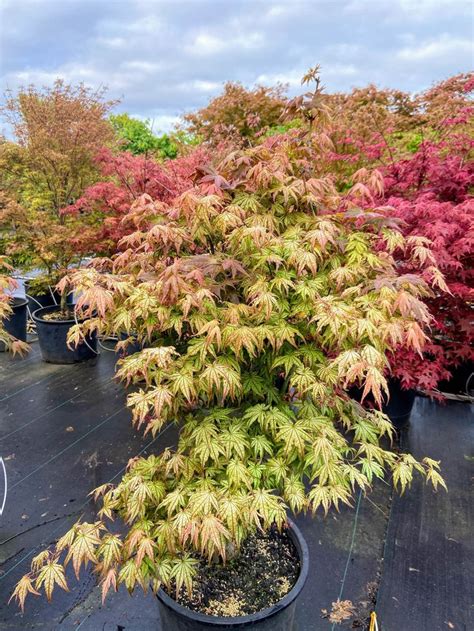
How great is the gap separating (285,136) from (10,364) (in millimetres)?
3907

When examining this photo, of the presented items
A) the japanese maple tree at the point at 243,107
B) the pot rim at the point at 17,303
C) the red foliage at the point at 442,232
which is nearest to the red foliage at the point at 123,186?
the pot rim at the point at 17,303

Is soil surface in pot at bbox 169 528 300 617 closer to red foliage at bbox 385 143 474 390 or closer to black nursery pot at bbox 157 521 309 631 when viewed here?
black nursery pot at bbox 157 521 309 631

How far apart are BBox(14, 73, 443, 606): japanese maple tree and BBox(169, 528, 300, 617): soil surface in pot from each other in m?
0.10

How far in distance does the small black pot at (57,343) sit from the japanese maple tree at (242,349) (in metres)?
2.94

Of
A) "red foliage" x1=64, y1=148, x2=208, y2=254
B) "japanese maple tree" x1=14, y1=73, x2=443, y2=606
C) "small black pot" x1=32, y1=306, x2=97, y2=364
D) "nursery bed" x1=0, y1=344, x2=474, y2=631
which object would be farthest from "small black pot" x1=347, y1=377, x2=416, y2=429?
"small black pot" x1=32, y1=306, x2=97, y2=364

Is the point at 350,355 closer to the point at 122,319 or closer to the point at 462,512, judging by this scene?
the point at 122,319

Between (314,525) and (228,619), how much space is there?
112cm

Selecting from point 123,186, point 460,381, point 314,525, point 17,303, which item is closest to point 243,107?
point 123,186

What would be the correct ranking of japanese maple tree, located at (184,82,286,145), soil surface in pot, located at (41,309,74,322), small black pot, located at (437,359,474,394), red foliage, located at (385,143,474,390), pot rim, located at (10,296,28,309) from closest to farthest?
red foliage, located at (385,143,474,390) < small black pot, located at (437,359,474,394) < soil surface in pot, located at (41,309,74,322) < pot rim, located at (10,296,28,309) < japanese maple tree, located at (184,82,286,145)

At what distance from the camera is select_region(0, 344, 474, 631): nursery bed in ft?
6.08

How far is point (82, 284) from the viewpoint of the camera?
1.49 meters

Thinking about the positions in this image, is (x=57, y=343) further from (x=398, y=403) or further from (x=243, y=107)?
(x=243, y=107)

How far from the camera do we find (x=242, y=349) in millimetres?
1504

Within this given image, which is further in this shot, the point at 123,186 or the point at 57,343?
the point at 57,343
